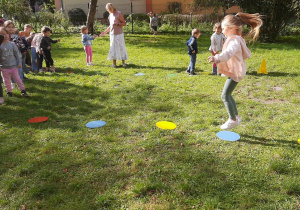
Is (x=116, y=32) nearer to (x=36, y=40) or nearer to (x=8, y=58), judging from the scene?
(x=36, y=40)

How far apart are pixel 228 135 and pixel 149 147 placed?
1.26m

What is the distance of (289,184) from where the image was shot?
2.85 m

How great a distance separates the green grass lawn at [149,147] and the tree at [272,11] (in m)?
7.87

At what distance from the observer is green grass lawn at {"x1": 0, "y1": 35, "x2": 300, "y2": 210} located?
→ 2.78 meters

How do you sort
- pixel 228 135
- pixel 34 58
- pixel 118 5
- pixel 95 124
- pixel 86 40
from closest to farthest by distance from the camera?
pixel 228 135 < pixel 95 124 < pixel 34 58 < pixel 86 40 < pixel 118 5

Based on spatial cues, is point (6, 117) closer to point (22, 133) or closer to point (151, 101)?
point (22, 133)

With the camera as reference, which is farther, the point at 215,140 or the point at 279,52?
the point at 279,52

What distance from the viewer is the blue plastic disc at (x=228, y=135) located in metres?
3.89

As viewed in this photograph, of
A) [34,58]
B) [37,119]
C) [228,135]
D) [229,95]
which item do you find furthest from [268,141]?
[34,58]

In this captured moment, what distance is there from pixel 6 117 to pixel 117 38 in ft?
15.0

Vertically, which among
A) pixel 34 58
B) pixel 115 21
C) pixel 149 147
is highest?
pixel 115 21

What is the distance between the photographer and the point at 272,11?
13594 millimetres

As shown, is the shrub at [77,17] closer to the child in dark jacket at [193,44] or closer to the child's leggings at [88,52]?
the child's leggings at [88,52]

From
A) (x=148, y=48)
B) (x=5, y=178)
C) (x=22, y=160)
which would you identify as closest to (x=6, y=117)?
(x=22, y=160)
